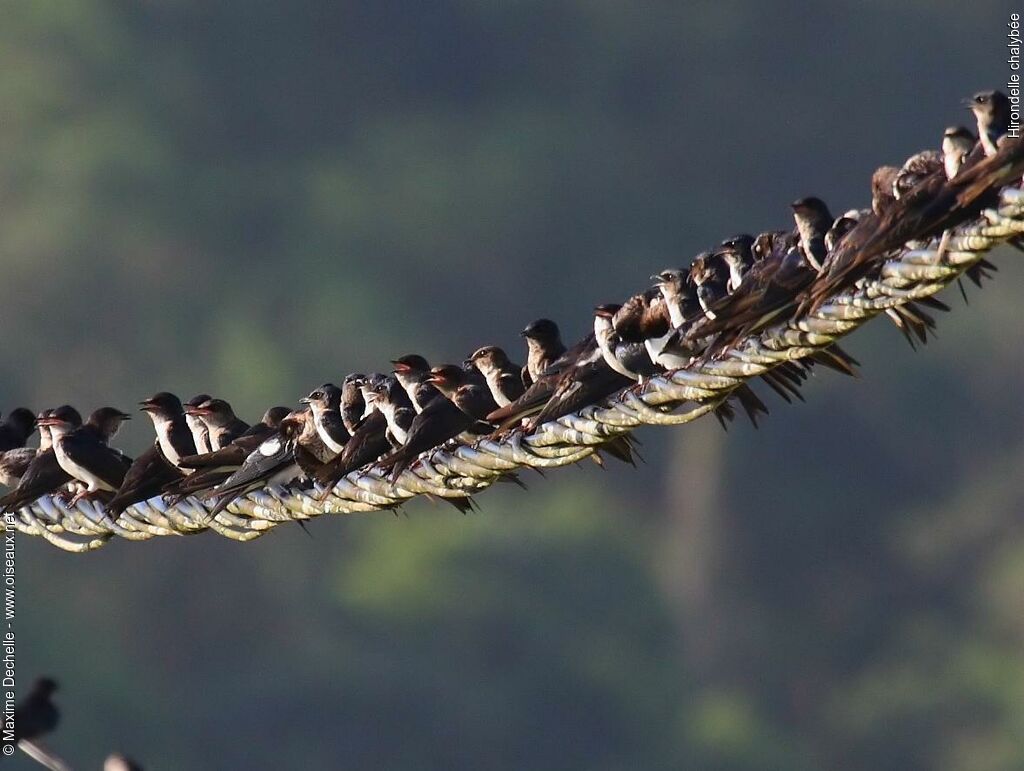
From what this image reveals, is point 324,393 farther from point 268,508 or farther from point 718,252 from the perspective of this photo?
point 718,252

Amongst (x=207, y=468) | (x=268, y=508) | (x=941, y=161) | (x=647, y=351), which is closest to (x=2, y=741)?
(x=268, y=508)

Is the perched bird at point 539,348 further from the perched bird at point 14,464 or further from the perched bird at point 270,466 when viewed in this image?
the perched bird at point 14,464

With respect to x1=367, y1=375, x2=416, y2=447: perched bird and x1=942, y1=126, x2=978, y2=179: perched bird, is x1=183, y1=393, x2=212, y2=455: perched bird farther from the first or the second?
x1=942, y1=126, x2=978, y2=179: perched bird

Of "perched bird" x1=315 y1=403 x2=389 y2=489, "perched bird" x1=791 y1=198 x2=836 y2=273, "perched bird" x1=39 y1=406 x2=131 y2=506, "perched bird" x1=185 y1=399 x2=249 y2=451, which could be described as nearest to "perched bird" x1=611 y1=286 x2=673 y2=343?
"perched bird" x1=791 y1=198 x2=836 y2=273

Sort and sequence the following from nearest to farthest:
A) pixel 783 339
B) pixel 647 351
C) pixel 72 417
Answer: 1. pixel 783 339
2. pixel 647 351
3. pixel 72 417

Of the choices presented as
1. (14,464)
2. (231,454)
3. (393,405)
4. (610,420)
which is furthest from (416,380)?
(14,464)

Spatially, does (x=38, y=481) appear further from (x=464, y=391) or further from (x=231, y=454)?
(x=464, y=391)
